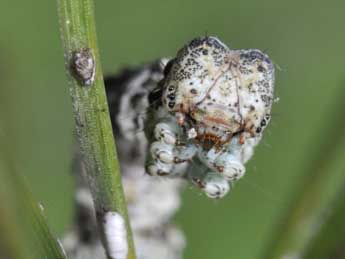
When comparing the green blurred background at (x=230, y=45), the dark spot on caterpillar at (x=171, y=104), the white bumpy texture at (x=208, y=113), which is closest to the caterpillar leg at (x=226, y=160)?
the white bumpy texture at (x=208, y=113)

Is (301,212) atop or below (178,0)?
atop

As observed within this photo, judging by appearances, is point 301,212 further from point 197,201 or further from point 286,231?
point 197,201

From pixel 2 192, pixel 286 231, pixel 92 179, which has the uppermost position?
pixel 2 192

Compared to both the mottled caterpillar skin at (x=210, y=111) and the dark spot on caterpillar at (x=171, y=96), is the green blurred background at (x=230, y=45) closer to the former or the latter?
the mottled caterpillar skin at (x=210, y=111)

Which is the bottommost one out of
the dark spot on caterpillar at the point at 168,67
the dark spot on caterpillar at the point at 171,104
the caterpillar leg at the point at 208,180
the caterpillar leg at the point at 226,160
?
the caterpillar leg at the point at 208,180

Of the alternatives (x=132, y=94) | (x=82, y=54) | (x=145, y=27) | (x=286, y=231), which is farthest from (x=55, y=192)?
(x=82, y=54)

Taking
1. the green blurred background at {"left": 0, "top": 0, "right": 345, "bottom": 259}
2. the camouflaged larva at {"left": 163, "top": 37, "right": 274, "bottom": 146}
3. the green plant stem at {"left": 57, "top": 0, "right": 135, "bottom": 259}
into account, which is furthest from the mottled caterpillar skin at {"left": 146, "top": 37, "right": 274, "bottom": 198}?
the green blurred background at {"left": 0, "top": 0, "right": 345, "bottom": 259}
